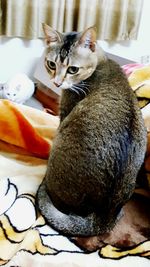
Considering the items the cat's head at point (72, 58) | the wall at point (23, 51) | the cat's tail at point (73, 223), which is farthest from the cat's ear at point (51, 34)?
the wall at point (23, 51)

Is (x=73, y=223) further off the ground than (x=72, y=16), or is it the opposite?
(x=72, y=16)

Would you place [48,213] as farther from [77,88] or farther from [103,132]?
[77,88]

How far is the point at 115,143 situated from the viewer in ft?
2.92

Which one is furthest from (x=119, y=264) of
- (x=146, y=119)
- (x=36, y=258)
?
(x=146, y=119)

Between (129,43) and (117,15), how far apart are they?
0.98 feet

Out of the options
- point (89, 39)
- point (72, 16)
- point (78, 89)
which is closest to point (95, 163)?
point (78, 89)

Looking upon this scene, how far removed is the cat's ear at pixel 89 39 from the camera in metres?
1.06

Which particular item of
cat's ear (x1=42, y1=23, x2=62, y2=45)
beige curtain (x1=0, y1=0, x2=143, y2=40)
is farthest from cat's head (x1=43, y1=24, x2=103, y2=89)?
beige curtain (x1=0, y1=0, x2=143, y2=40)

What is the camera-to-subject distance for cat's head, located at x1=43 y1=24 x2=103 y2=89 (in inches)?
43.0

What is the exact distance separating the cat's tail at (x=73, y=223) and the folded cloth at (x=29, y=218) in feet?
0.06

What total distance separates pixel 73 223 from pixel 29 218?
0.13m

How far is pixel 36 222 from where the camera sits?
0.93m

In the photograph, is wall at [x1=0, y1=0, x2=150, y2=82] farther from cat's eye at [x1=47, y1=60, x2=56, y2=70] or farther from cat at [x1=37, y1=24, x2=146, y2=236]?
cat at [x1=37, y1=24, x2=146, y2=236]

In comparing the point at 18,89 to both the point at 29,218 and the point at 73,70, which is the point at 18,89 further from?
the point at 29,218
